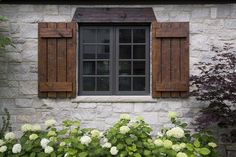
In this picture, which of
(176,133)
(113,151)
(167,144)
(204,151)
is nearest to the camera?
(113,151)

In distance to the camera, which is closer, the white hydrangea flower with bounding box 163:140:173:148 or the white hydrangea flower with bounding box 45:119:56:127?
the white hydrangea flower with bounding box 163:140:173:148

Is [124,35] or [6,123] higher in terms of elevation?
[124,35]

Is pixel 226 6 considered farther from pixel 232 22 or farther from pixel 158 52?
pixel 158 52

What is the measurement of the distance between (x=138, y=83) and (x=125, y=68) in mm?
315

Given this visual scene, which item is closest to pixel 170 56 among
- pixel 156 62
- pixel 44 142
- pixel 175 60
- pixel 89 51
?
pixel 175 60

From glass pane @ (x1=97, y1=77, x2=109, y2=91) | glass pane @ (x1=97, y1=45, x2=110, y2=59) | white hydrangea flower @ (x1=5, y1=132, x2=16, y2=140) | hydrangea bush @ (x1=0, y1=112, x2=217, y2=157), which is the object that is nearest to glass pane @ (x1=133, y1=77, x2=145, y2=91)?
glass pane @ (x1=97, y1=77, x2=109, y2=91)

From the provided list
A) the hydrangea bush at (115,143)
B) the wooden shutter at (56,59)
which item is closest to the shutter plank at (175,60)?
the hydrangea bush at (115,143)

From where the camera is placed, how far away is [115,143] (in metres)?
5.28

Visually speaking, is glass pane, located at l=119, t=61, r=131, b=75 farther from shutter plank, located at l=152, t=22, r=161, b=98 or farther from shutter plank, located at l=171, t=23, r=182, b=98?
shutter plank, located at l=171, t=23, r=182, b=98

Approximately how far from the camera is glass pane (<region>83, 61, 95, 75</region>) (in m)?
6.45

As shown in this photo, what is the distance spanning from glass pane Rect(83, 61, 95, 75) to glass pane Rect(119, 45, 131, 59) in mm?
471

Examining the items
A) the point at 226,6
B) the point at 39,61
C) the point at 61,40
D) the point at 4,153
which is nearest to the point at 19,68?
the point at 39,61

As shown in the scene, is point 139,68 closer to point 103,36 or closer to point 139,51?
point 139,51

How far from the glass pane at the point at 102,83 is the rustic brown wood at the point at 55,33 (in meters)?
0.86
